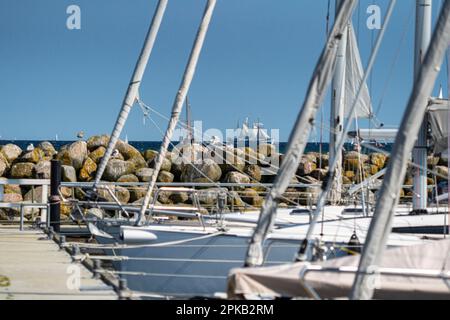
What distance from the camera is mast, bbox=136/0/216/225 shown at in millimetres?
12938

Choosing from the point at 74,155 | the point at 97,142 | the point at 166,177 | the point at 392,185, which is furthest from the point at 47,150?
the point at 392,185

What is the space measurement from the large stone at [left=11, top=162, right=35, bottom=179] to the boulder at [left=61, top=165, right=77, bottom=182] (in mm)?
2241

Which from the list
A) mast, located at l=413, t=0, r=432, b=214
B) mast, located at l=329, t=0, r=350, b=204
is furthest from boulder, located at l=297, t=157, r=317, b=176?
mast, located at l=413, t=0, r=432, b=214

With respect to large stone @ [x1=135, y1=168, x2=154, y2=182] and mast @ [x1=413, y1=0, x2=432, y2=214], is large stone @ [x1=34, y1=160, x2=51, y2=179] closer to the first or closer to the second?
large stone @ [x1=135, y1=168, x2=154, y2=182]

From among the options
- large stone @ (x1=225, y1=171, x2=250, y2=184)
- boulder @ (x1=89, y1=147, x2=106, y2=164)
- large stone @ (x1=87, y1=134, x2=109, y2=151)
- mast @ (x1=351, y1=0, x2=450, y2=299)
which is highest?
mast @ (x1=351, y1=0, x2=450, y2=299)

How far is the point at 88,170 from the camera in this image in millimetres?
30688

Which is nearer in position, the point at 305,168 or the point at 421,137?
the point at 421,137

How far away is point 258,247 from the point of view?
7.30 meters

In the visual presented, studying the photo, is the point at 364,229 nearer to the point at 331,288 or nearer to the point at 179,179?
the point at 331,288

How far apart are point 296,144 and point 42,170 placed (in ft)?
75.8

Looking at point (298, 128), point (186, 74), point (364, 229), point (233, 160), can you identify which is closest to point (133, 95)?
point (186, 74)

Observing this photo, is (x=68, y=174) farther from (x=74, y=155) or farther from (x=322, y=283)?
(x=322, y=283)

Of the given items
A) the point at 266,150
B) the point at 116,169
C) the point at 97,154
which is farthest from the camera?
the point at 266,150
